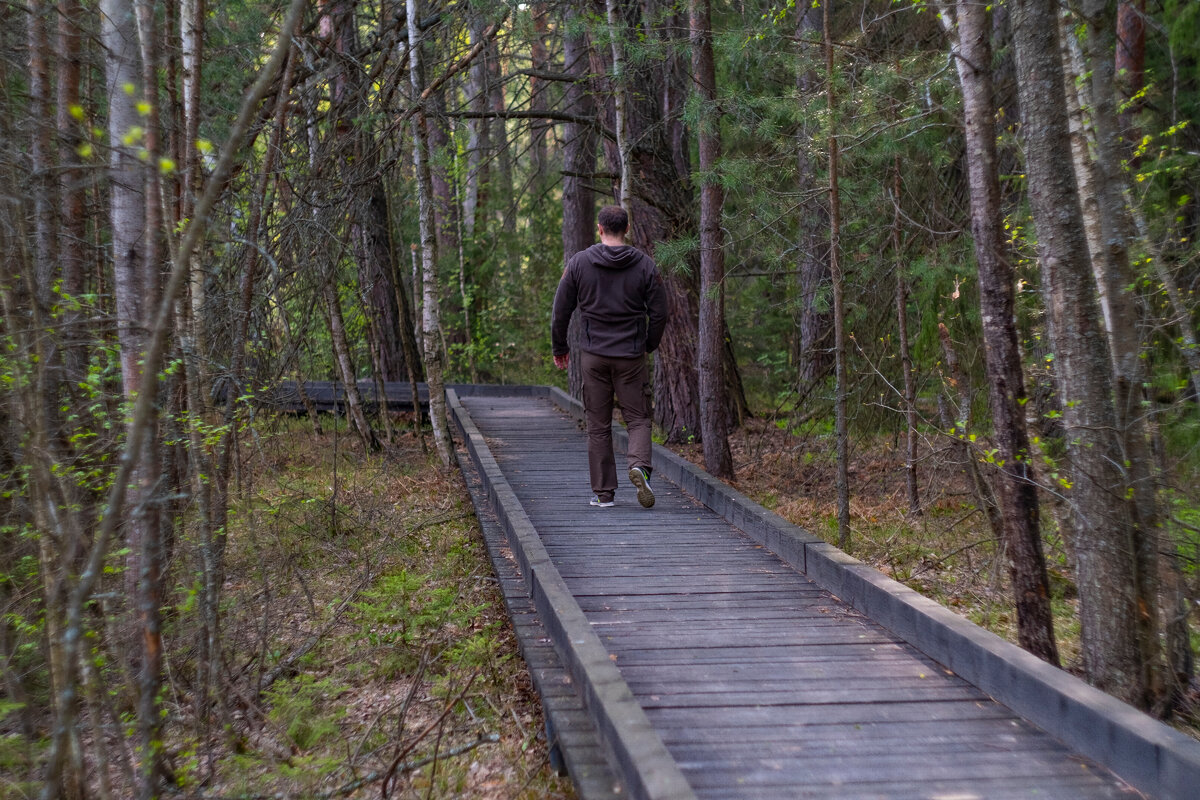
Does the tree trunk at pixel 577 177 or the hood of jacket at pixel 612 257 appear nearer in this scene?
the hood of jacket at pixel 612 257

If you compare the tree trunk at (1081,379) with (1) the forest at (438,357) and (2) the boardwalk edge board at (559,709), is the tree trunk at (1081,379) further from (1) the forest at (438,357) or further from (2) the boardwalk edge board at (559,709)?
(2) the boardwalk edge board at (559,709)

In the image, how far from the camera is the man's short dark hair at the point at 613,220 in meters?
7.39

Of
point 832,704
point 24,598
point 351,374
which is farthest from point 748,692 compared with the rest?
point 351,374

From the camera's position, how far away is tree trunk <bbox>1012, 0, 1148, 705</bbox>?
4.42m

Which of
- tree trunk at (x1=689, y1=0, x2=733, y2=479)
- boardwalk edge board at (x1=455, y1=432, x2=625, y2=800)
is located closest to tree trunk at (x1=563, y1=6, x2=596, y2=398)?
tree trunk at (x1=689, y1=0, x2=733, y2=479)

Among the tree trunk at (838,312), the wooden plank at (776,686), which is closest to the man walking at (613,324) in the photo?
the wooden plank at (776,686)

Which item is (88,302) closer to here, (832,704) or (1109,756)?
(832,704)

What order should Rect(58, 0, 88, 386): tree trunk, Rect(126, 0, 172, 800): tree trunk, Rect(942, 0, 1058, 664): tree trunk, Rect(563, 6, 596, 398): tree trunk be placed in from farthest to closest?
1. Rect(563, 6, 596, 398): tree trunk
2. Rect(58, 0, 88, 386): tree trunk
3. Rect(942, 0, 1058, 664): tree trunk
4. Rect(126, 0, 172, 800): tree trunk

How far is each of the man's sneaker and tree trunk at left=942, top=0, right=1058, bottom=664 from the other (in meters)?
3.17

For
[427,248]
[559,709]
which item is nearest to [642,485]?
[559,709]

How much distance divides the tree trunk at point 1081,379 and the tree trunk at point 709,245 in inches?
178

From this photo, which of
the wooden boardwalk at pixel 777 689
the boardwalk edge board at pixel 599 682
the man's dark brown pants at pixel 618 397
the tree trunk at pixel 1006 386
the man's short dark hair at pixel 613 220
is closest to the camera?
the boardwalk edge board at pixel 599 682

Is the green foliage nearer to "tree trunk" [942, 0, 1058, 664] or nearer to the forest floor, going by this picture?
the forest floor

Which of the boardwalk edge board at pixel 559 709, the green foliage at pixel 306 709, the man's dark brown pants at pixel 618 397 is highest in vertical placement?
the man's dark brown pants at pixel 618 397
